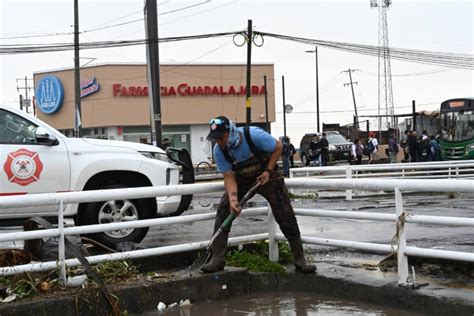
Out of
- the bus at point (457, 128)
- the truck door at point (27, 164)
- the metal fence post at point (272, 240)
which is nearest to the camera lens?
the metal fence post at point (272, 240)

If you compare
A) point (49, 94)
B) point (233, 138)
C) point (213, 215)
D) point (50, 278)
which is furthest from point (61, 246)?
point (49, 94)

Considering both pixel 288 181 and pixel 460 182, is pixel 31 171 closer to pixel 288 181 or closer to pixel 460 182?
pixel 288 181

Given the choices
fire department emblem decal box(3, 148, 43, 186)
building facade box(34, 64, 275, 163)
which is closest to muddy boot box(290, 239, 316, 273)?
fire department emblem decal box(3, 148, 43, 186)

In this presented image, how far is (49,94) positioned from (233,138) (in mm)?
45589

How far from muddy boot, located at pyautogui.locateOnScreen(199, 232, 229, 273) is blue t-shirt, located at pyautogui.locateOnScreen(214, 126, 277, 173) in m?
0.68

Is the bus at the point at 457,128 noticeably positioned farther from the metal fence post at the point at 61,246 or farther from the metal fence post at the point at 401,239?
the metal fence post at the point at 61,246

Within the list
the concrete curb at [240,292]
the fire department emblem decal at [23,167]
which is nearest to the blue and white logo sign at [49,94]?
the fire department emblem decal at [23,167]

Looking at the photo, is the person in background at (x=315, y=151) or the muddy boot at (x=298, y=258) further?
the person in background at (x=315, y=151)

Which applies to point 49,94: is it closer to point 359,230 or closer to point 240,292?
point 359,230

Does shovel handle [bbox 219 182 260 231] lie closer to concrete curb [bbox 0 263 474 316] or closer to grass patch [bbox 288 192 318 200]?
concrete curb [bbox 0 263 474 316]

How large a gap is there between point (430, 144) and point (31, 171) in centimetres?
2187

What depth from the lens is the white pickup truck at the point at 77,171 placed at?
739cm

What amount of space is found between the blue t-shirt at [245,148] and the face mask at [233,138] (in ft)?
0.19

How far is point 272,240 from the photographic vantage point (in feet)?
21.6
